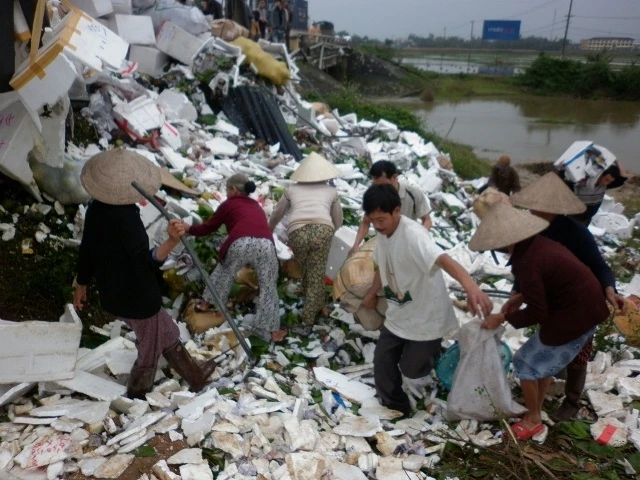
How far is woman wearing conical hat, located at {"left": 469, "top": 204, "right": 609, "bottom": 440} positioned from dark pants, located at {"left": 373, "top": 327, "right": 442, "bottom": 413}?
17.4 inches

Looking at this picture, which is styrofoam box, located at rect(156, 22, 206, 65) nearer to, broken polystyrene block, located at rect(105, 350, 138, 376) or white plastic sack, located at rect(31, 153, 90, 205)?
white plastic sack, located at rect(31, 153, 90, 205)

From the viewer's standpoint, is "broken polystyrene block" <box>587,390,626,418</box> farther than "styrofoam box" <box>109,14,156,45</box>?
No

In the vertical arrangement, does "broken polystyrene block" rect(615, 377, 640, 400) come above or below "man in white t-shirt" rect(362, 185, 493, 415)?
below

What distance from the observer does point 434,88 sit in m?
32.2

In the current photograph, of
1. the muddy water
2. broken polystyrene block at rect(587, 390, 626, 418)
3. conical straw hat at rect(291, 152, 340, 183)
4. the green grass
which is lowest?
the muddy water

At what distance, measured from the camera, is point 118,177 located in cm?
298

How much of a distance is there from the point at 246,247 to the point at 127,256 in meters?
1.10

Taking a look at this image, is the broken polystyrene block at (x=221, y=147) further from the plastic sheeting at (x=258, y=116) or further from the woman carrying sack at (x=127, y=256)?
the woman carrying sack at (x=127, y=256)

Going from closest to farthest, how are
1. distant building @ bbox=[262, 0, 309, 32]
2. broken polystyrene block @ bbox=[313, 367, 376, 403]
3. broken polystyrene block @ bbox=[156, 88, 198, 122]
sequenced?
broken polystyrene block @ bbox=[313, 367, 376, 403] → broken polystyrene block @ bbox=[156, 88, 198, 122] → distant building @ bbox=[262, 0, 309, 32]

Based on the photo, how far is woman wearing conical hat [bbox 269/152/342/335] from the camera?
418 cm

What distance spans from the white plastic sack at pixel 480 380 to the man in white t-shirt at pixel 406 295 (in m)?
0.15

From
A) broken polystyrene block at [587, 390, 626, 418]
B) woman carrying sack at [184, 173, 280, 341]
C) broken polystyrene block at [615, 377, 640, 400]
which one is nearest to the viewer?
broken polystyrene block at [587, 390, 626, 418]

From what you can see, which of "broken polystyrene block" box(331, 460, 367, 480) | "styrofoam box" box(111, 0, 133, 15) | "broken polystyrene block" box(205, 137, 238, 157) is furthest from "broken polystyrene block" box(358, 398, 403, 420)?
"styrofoam box" box(111, 0, 133, 15)

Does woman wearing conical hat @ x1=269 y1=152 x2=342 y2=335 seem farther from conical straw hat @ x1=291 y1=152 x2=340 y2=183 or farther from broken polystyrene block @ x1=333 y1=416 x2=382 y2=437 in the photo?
broken polystyrene block @ x1=333 y1=416 x2=382 y2=437
